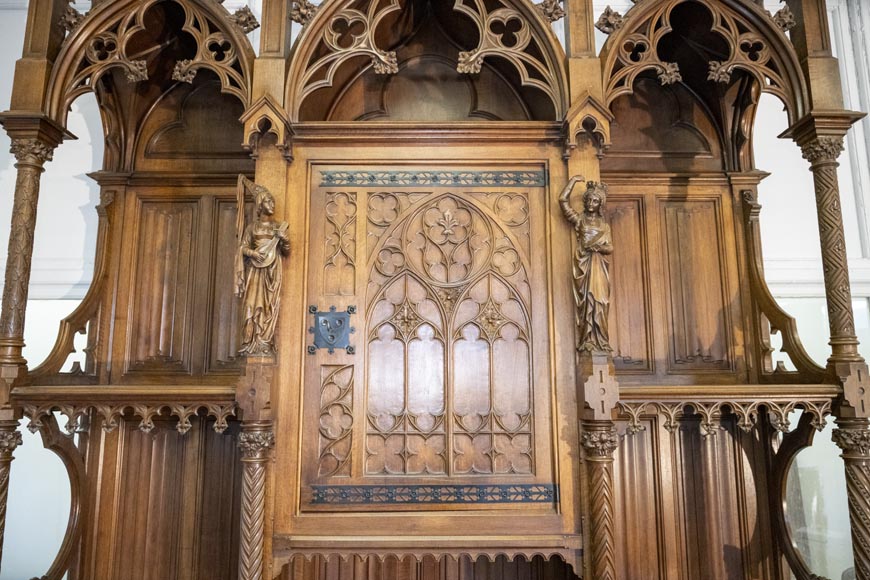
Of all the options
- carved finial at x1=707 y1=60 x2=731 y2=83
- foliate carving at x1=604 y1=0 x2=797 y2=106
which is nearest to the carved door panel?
foliate carving at x1=604 y1=0 x2=797 y2=106

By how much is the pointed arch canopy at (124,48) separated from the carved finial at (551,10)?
193cm

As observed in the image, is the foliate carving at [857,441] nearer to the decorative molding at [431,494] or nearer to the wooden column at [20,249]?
the decorative molding at [431,494]

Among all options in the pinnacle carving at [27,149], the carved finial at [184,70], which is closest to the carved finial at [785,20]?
the carved finial at [184,70]

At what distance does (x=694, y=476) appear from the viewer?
4.31 metres

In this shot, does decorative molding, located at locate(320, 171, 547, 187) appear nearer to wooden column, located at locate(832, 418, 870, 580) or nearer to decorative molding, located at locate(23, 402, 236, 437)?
decorative molding, located at locate(23, 402, 236, 437)

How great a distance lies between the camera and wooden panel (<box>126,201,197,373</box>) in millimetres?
4461

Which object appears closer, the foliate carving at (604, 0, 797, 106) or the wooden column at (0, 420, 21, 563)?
the wooden column at (0, 420, 21, 563)

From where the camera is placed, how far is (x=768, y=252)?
16.9 ft

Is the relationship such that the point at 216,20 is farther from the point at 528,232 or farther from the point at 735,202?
the point at 735,202

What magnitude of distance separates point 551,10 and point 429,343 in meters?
2.31

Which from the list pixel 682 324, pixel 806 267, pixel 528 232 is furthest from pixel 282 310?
pixel 806 267

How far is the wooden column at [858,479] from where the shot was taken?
3311mm

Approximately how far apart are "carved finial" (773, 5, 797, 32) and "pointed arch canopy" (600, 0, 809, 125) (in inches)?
3.1

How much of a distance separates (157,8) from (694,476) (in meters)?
5.02
